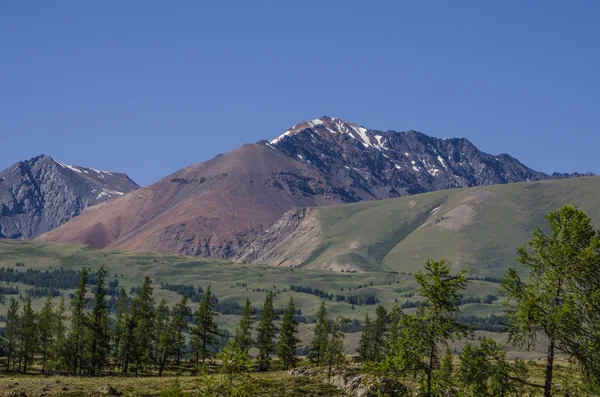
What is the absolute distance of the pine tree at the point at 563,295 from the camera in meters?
25.5

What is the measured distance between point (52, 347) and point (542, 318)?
110737 millimetres

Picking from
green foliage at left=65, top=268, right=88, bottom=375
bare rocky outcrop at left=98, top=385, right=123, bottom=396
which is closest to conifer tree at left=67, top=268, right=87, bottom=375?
green foliage at left=65, top=268, right=88, bottom=375

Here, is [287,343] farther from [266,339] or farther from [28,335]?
[28,335]

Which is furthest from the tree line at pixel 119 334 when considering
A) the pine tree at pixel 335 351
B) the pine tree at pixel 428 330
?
the pine tree at pixel 428 330

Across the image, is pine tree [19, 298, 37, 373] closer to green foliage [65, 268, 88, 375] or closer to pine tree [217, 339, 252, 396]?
green foliage [65, 268, 88, 375]

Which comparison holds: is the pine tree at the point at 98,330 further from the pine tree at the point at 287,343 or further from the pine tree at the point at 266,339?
the pine tree at the point at 287,343

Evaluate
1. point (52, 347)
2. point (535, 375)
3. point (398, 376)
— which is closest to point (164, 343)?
point (52, 347)

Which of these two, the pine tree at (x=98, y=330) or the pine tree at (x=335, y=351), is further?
the pine tree at (x=98, y=330)

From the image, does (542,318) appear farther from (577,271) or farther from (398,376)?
(398,376)

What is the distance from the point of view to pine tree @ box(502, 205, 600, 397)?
25.5 m

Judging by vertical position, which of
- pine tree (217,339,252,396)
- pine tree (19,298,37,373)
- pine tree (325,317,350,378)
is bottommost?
pine tree (19,298,37,373)

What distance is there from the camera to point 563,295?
1059 inches

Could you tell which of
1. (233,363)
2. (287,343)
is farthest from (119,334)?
A: (233,363)

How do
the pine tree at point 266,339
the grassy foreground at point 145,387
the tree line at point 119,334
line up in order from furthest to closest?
1. the pine tree at point 266,339
2. the tree line at point 119,334
3. the grassy foreground at point 145,387
